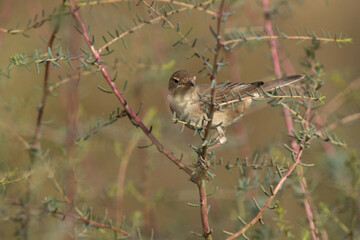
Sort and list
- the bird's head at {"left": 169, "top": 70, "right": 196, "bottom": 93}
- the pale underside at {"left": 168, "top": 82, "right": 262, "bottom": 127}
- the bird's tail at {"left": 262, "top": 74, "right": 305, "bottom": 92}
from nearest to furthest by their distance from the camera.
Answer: the bird's tail at {"left": 262, "top": 74, "right": 305, "bottom": 92} < the pale underside at {"left": 168, "top": 82, "right": 262, "bottom": 127} < the bird's head at {"left": 169, "top": 70, "right": 196, "bottom": 93}

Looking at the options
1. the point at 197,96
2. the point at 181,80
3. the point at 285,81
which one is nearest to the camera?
the point at 285,81

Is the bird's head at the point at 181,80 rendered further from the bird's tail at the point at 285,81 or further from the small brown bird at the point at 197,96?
the bird's tail at the point at 285,81

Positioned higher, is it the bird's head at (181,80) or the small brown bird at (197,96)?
the bird's head at (181,80)

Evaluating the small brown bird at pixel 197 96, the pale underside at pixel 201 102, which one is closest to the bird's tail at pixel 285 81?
the small brown bird at pixel 197 96

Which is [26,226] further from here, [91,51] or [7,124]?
[91,51]

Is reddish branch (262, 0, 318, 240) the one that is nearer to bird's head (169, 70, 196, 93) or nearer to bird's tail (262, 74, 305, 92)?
bird's tail (262, 74, 305, 92)

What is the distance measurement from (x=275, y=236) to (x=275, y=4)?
4.43 ft

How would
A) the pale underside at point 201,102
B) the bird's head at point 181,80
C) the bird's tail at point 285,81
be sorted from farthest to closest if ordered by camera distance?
the bird's head at point 181,80
the pale underside at point 201,102
the bird's tail at point 285,81

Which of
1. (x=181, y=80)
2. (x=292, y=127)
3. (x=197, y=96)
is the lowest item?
(x=292, y=127)

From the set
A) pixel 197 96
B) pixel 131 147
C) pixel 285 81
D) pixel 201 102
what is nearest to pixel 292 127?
pixel 285 81

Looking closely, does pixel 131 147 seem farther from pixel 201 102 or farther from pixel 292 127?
pixel 292 127

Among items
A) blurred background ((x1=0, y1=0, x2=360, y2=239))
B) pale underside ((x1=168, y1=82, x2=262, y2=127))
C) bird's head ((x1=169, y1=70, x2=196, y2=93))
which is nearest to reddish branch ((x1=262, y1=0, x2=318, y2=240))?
blurred background ((x1=0, y1=0, x2=360, y2=239))

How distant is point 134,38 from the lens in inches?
150

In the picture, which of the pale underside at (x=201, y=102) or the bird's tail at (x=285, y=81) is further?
the pale underside at (x=201, y=102)
